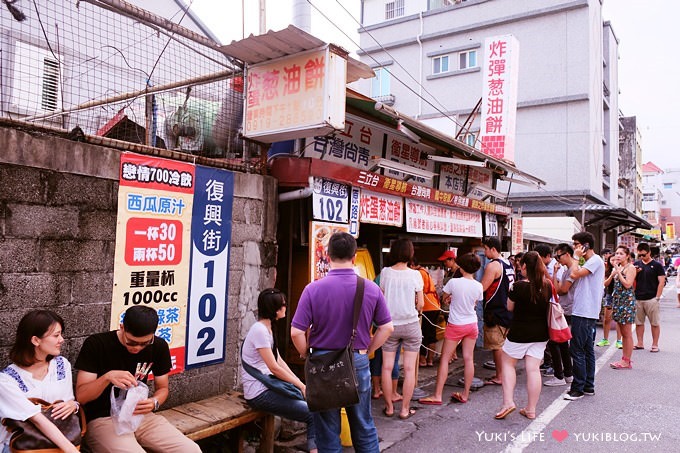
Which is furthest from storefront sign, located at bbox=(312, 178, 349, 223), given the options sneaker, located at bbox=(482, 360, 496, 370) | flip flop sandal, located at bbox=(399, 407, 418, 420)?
sneaker, located at bbox=(482, 360, 496, 370)

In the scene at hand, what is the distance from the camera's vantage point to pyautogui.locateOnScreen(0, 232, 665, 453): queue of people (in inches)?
126

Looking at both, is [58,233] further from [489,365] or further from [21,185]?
[489,365]

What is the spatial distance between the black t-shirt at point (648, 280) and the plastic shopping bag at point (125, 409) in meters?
10.0

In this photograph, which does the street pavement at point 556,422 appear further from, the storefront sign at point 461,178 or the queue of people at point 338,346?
the storefront sign at point 461,178

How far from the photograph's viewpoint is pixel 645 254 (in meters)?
10.0

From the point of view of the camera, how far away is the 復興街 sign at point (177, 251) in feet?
13.9

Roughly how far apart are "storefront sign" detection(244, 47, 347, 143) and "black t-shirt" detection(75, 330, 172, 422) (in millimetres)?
2724

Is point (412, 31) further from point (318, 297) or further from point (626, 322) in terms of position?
point (318, 297)

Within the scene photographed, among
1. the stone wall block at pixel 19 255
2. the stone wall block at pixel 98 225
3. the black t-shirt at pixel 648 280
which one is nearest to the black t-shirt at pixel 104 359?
the stone wall block at pixel 19 255

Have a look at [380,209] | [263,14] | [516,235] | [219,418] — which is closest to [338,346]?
[219,418]

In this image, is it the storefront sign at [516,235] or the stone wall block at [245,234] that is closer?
the stone wall block at [245,234]

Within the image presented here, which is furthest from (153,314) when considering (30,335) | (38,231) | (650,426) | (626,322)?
(626,322)

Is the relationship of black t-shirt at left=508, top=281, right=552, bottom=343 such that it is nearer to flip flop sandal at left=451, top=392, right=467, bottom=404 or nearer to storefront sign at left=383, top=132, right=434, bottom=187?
flip flop sandal at left=451, top=392, right=467, bottom=404

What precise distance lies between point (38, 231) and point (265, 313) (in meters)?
2.02
